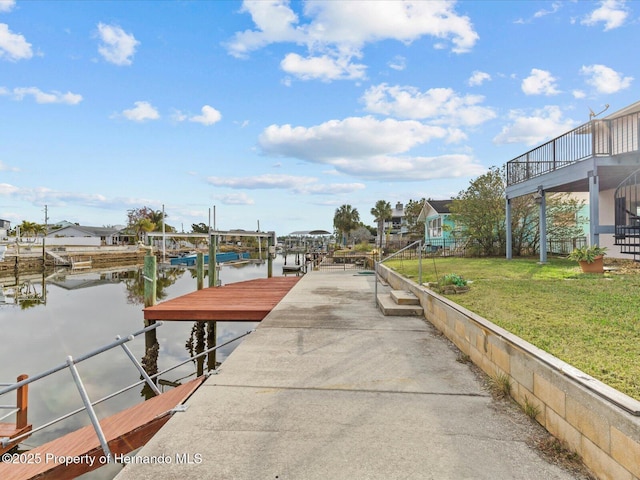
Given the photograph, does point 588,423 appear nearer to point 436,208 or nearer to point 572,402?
point 572,402

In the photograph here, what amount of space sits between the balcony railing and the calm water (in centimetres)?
1317

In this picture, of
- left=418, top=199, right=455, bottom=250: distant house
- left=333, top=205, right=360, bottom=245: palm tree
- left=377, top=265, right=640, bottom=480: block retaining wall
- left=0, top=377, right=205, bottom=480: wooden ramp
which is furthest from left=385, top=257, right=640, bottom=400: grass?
left=333, top=205, right=360, bottom=245: palm tree

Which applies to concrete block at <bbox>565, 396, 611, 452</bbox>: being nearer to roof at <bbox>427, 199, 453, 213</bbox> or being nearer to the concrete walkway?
the concrete walkway

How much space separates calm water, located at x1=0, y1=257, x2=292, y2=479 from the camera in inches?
320

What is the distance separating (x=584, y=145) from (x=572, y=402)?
11.8 meters

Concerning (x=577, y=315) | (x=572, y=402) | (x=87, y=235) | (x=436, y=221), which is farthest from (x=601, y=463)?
(x=87, y=235)

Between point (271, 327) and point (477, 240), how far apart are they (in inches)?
651

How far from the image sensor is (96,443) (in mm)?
4012

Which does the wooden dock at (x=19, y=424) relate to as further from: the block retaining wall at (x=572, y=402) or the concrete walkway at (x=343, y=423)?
the block retaining wall at (x=572, y=402)

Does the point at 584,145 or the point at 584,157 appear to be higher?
the point at 584,145

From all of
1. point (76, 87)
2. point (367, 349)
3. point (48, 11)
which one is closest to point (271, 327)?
point (367, 349)

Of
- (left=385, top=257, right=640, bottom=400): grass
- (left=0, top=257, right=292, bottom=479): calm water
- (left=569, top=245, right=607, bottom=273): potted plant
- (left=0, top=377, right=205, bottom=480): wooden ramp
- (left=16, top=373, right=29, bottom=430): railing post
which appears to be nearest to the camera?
(left=385, top=257, right=640, bottom=400): grass

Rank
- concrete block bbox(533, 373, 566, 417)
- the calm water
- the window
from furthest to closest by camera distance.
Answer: the window → the calm water → concrete block bbox(533, 373, 566, 417)

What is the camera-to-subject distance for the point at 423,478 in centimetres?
236
